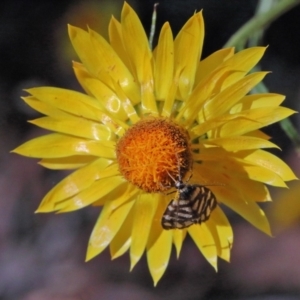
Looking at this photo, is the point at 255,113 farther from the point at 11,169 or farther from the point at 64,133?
the point at 11,169

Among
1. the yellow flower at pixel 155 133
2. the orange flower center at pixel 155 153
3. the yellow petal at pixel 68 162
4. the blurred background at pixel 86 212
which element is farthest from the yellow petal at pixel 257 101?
the blurred background at pixel 86 212

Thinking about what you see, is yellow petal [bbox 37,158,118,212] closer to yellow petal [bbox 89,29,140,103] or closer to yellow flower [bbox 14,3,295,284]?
yellow flower [bbox 14,3,295,284]

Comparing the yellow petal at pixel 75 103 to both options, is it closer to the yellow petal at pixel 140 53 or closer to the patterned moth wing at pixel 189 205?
the yellow petal at pixel 140 53

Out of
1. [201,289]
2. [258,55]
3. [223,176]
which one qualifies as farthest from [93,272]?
[258,55]

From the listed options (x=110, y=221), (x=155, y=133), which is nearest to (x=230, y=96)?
(x=155, y=133)

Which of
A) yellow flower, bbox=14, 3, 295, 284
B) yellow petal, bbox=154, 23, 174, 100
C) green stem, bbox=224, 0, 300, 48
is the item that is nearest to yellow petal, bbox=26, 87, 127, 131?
yellow flower, bbox=14, 3, 295, 284

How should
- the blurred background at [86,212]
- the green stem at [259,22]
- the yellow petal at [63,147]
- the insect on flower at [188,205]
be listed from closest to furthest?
the insect on flower at [188,205] < the yellow petal at [63,147] < the green stem at [259,22] < the blurred background at [86,212]

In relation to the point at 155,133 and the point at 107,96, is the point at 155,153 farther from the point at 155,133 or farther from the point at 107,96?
the point at 107,96

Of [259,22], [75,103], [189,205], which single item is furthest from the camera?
[259,22]
